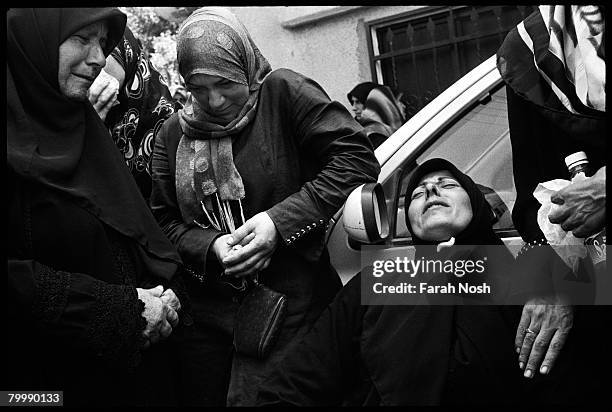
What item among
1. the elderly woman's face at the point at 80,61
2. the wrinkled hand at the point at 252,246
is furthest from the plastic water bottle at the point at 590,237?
the elderly woman's face at the point at 80,61

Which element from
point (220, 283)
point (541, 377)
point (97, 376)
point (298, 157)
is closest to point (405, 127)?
point (298, 157)

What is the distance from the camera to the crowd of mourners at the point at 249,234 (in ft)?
7.16

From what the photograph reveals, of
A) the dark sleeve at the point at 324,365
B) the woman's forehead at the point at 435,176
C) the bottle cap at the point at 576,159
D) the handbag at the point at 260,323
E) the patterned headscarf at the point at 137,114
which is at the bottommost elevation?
the dark sleeve at the point at 324,365

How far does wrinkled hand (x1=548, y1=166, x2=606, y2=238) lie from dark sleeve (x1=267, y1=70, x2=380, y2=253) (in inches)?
28.0

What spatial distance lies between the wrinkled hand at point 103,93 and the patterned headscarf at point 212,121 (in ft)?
1.13

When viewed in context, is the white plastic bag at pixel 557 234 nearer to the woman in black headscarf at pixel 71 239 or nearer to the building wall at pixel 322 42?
the woman in black headscarf at pixel 71 239

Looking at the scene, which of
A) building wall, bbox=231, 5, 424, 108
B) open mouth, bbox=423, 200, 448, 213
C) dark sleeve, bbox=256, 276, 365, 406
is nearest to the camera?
dark sleeve, bbox=256, 276, 365, 406

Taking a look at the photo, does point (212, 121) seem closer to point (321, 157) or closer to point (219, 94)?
point (219, 94)

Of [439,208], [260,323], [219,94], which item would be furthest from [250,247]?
[439,208]

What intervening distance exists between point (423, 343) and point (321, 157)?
691mm

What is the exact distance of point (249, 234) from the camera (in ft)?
8.63

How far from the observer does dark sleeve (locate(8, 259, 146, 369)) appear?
2100 mm

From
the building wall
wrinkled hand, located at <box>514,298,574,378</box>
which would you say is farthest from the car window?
the building wall

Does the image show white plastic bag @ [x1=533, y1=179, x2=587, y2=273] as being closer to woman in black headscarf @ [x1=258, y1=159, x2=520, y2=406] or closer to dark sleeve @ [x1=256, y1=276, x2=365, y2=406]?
woman in black headscarf @ [x1=258, y1=159, x2=520, y2=406]
